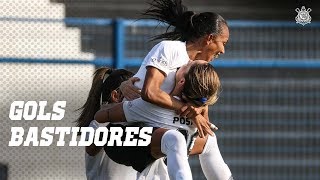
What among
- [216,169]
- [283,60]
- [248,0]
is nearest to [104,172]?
[216,169]

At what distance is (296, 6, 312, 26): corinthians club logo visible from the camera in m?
8.38

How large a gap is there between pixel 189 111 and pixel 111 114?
41 centimetres

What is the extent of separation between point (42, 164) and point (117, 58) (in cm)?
88

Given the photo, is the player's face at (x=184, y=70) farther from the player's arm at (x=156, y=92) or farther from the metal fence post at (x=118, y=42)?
the metal fence post at (x=118, y=42)

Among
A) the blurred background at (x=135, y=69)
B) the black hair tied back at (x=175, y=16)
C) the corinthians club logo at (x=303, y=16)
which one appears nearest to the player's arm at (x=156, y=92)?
the black hair tied back at (x=175, y=16)

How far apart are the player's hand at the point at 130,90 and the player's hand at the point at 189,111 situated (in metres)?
0.24

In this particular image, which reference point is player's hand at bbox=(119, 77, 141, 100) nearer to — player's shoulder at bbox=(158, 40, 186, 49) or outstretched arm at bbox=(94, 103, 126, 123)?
outstretched arm at bbox=(94, 103, 126, 123)

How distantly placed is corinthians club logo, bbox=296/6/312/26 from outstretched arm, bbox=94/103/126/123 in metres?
3.06

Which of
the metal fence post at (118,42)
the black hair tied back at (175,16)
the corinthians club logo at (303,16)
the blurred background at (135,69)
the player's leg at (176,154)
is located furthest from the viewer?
the corinthians club logo at (303,16)

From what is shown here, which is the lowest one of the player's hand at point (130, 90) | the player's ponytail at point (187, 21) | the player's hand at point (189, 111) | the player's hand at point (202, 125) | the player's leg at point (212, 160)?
the player's leg at point (212, 160)

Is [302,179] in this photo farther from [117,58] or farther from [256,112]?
[117,58]

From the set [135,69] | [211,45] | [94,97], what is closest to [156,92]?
[211,45]

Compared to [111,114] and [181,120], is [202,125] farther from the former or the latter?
[111,114]

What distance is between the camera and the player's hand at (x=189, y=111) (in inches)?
205
